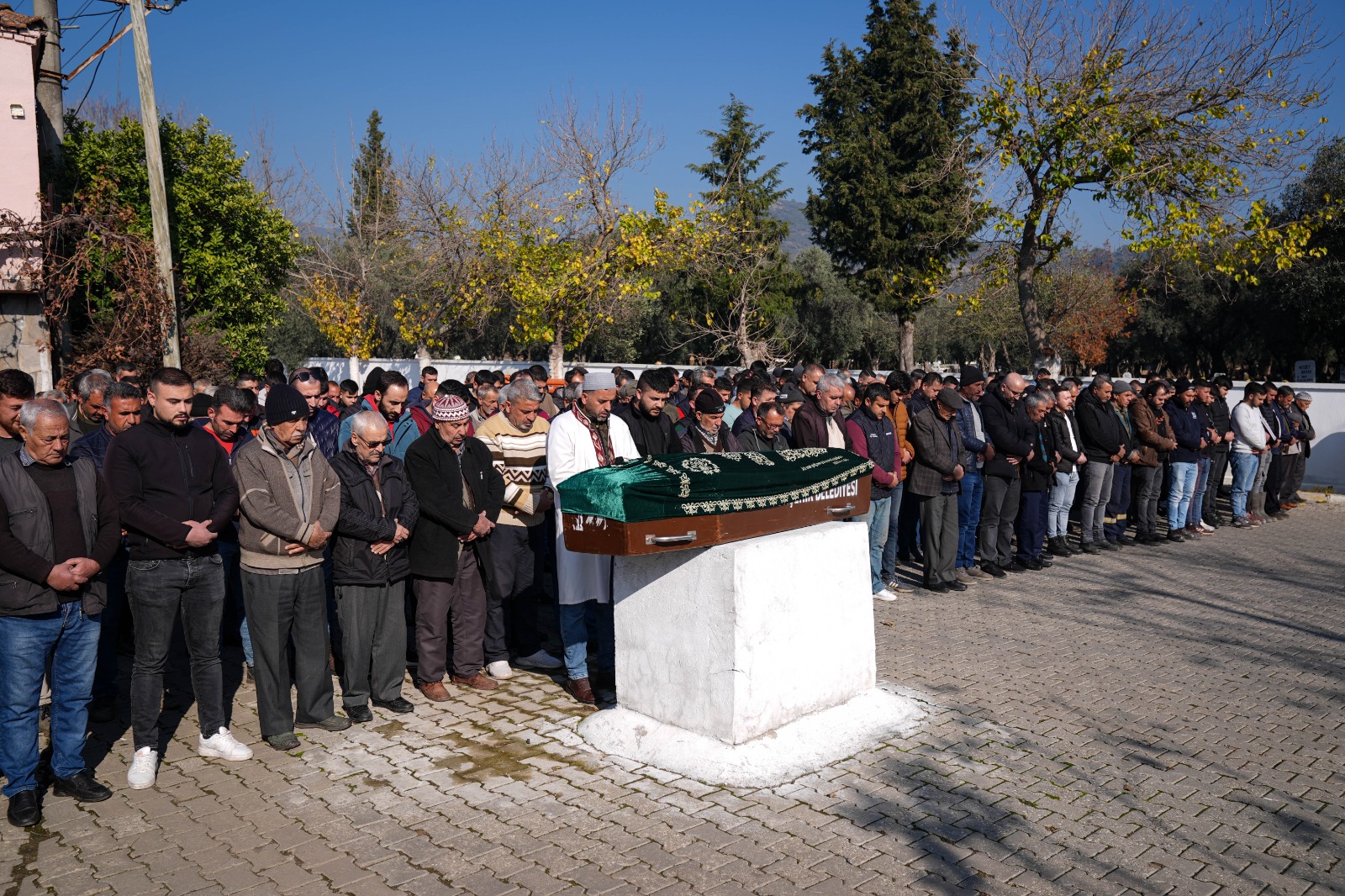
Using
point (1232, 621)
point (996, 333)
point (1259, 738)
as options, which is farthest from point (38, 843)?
point (996, 333)

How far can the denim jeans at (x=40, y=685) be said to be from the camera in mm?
4883

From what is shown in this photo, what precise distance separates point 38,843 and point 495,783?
217cm

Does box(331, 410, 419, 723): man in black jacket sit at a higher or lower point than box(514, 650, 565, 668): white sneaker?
higher

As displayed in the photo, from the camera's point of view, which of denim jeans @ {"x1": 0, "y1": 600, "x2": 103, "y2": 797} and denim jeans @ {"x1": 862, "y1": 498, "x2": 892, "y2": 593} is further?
denim jeans @ {"x1": 862, "y1": 498, "x2": 892, "y2": 593}

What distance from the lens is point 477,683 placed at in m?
6.95

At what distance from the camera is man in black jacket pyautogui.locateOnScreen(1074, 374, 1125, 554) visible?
11797 mm

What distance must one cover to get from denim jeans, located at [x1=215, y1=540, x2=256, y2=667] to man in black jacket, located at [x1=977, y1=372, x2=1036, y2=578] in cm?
750

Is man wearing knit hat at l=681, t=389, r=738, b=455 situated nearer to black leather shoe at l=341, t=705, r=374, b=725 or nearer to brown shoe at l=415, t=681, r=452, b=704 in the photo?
brown shoe at l=415, t=681, r=452, b=704

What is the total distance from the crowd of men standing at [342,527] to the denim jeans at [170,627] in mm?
13

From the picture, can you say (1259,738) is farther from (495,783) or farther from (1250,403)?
(1250,403)

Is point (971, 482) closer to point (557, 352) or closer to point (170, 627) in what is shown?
point (170, 627)

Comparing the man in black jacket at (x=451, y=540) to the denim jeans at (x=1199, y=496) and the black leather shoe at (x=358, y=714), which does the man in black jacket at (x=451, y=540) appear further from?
the denim jeans at (x=1199, y=496)

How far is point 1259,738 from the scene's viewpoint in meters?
6.01

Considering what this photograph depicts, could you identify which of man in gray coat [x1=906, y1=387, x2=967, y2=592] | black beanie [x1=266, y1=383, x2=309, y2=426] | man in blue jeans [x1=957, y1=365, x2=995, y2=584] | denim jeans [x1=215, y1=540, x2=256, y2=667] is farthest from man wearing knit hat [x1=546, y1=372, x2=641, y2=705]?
man in blue jeans [x1=957, y1=365, x2=995, y2=584]
